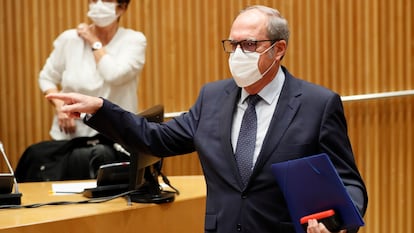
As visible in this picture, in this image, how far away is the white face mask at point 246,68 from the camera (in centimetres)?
245

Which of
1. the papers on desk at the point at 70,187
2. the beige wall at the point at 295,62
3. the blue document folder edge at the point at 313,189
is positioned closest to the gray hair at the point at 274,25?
the blue document folder edge at the point at 313,189

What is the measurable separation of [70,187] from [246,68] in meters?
1.36

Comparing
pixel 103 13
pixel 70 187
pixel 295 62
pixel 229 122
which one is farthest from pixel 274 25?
pixel 295 62

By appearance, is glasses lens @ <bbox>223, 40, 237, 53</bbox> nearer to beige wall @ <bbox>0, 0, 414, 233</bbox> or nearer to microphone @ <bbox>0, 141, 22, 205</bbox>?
microphone @ <bbox>0, 141, 22, 205</bbox>

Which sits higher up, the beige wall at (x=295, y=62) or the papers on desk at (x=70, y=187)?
the beige wall at (x=295, y=62)

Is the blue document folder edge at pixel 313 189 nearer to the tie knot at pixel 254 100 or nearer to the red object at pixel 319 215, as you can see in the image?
the red object at pixel 319 215

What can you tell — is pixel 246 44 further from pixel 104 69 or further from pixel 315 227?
pixel 104 69

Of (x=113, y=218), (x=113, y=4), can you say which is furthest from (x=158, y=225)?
(x=113, y=4)

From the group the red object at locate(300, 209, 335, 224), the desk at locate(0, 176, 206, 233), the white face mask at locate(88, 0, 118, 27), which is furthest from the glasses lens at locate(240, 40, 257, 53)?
the white face mask at locate(88, 0, 118, 27)

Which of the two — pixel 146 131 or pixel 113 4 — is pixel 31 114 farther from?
pixel 146 131

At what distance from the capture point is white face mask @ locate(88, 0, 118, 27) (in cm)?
458

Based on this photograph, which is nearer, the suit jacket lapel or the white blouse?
the suit jacket lapel

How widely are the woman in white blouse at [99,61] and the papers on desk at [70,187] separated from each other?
3.13 feet

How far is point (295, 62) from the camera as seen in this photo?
507 centimetres
